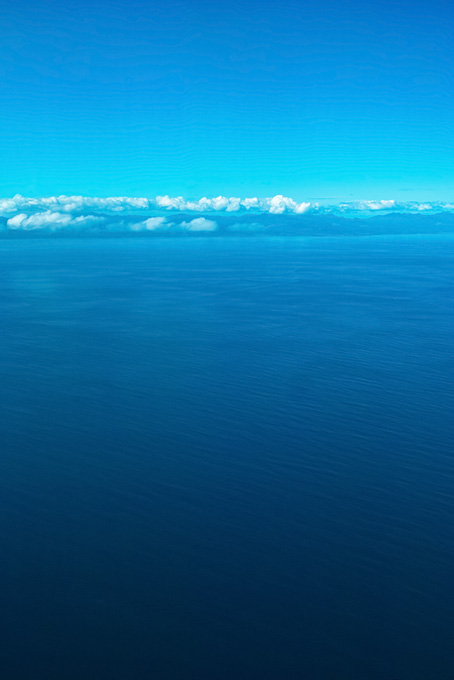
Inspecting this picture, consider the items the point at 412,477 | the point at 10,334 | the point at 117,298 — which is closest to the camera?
the point at 412,477

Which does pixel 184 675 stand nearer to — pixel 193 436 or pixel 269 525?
Result: pixel 269 525

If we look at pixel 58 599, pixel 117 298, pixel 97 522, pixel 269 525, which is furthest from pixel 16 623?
pixel 117 298

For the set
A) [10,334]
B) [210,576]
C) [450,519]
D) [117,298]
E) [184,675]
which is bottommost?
[184,675]

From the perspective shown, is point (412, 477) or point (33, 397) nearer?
point (412, 477)

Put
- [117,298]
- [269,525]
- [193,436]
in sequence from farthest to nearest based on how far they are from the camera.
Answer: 1. [117,298]
2. [193,436]
3. [269,525]

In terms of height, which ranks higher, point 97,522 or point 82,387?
point 82,387

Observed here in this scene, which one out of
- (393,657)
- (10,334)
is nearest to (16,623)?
(393,657)
